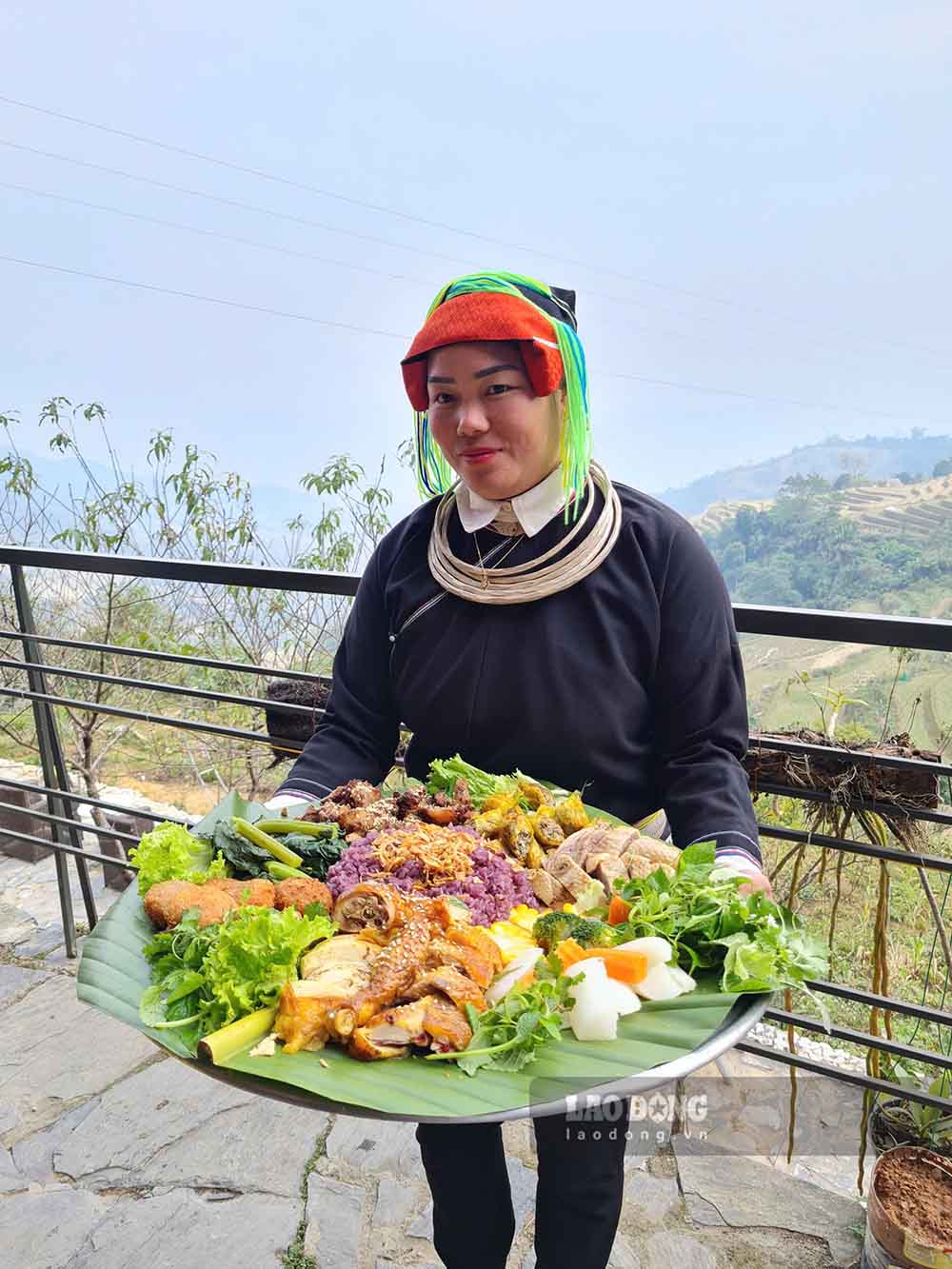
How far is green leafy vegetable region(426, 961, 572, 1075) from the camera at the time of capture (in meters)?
1.04

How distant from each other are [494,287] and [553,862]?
0.93 meters

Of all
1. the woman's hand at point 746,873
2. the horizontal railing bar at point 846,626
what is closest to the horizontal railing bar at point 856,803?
the horizontal railing bar at point 846,626

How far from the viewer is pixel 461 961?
1.17m

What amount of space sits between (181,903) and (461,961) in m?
0.39

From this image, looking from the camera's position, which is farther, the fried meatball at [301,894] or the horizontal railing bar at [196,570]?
the horizontal railing bar at [196,570]

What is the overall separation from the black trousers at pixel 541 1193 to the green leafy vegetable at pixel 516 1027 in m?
0.55

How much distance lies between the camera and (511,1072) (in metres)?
1.03

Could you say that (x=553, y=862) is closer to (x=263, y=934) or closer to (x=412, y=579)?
(x=263, y=934)

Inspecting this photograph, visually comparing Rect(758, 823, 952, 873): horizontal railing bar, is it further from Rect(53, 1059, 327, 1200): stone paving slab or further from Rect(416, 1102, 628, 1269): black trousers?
Rect(53, 1059, 327, 1200): stone paving slab

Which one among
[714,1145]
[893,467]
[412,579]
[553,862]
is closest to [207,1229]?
[714,1145]

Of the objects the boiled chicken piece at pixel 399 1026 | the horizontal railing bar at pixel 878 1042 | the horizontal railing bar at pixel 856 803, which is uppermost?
the boiled chicken piece at pixel 399 1026

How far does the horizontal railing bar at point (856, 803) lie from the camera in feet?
6.36

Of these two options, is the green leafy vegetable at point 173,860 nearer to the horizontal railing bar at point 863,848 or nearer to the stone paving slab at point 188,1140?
the horizontal railing bar at point 863,848

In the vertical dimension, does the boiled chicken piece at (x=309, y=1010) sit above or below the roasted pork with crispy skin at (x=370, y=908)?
below
